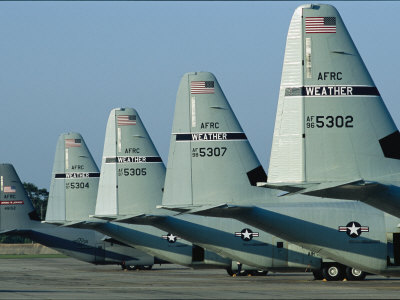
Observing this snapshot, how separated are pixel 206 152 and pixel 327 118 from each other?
40.1ft

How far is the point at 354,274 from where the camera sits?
43938mm

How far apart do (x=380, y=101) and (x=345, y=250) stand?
7925mm

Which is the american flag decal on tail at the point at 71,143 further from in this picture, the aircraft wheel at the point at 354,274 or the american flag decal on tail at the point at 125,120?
the aircraft wheel at the point at 354,274

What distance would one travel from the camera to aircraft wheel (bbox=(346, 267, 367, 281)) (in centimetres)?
4388

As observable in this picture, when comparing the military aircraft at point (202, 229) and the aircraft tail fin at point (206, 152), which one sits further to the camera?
the aircraft tail fin at point (206, 152)

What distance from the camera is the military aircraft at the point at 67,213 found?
6288 cm

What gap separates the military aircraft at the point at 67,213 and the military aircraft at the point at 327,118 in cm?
2905

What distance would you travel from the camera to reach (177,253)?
5253cm

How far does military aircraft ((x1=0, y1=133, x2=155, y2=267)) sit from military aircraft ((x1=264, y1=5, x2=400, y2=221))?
29052mm

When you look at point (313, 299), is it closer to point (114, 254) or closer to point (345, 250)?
point (345, 250)

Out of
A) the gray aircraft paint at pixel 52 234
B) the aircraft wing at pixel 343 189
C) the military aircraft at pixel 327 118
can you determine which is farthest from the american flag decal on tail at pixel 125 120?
the aircraft wing at pixel 343 189

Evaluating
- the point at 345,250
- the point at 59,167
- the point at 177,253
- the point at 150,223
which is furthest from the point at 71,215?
the point at 345,250

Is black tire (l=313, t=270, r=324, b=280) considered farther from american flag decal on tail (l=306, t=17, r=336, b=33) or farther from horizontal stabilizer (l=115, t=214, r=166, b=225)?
american flag decal on tail (l=306, t=17, r=336, b=33)

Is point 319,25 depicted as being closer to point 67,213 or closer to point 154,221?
point 154,221
